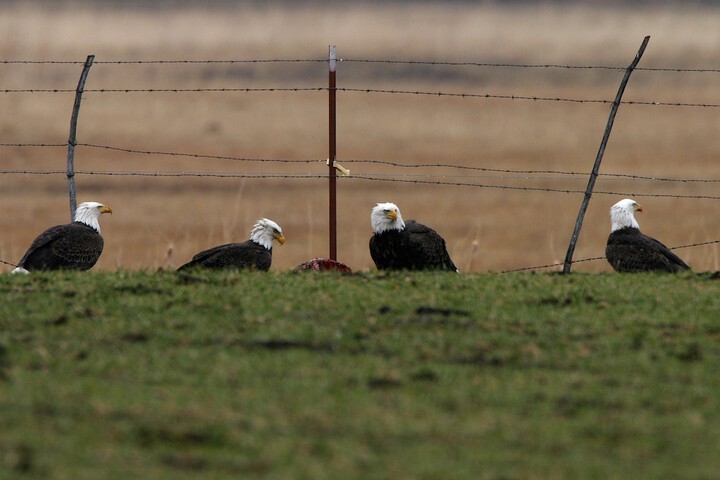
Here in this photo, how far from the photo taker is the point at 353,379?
24.2 ft

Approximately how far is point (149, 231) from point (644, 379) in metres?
17.3

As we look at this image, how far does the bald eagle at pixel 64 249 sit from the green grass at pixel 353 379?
2103 millimetres

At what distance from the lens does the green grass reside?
19.8 ft

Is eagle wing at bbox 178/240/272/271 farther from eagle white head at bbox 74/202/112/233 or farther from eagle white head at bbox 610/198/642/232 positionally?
eagle white head at bbox 610/198/642/232

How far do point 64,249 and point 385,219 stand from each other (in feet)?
9.94

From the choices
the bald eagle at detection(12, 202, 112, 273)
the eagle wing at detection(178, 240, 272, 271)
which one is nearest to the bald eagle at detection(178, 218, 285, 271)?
the eagle wing at detection(178, 240, 272, 271)

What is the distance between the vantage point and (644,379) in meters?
7.52

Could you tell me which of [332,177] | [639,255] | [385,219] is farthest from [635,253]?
[332,177]

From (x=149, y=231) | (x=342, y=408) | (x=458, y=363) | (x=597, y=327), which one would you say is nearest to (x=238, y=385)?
(x=342, y=408)

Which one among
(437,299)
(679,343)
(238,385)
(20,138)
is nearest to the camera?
(238,385)

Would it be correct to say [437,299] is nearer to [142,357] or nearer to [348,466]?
[142,357]

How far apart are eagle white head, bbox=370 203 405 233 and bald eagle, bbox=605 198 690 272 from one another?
6.84 ft

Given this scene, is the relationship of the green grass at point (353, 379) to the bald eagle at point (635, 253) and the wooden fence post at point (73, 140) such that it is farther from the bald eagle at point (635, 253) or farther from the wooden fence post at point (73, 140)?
the wooden fence post at point (73, 140)

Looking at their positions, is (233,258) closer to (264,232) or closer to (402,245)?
(264,232)
